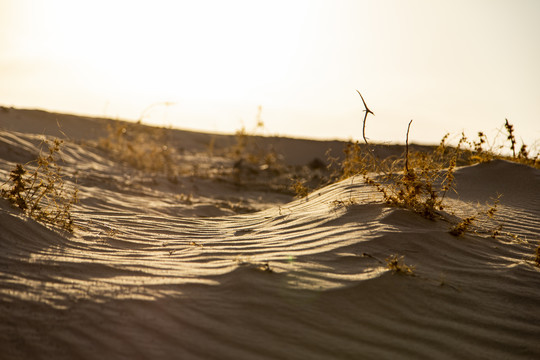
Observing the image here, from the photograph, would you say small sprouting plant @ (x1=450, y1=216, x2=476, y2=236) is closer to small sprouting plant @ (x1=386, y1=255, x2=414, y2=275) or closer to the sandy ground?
the sandy ground

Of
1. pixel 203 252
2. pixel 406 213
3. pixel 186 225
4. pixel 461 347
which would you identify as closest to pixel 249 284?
pixel 203 252

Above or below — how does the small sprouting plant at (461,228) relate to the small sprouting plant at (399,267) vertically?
above

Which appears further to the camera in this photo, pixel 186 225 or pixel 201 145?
pixel 201 145

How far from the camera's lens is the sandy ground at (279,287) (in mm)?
2201

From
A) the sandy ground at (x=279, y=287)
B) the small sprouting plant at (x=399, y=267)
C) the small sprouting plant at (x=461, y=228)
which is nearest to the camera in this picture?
the sandy ground at (x=279, y=287)

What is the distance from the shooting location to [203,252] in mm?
3395

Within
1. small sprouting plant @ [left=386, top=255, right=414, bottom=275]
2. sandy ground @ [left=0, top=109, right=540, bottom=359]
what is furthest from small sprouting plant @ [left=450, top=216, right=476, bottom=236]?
small sprouting plant @ [left=386, top=255, right=414, bottom=275]

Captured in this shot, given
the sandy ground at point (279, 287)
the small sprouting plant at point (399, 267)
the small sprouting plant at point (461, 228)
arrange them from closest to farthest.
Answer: the sandy ground at point (279, 287)
the small sprouting plant at point (399, 267)
the small sprouting plant at point (461, 228)

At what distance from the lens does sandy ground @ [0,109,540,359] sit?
2.20 metres

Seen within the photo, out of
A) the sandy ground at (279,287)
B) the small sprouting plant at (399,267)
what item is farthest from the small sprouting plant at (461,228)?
the small sprouting plant at (399,267)

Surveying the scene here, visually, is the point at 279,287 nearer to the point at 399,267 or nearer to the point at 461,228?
the point at 399,267

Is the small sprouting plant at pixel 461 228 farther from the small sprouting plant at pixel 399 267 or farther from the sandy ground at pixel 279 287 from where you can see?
the small sprouting plant at pixel 399 267

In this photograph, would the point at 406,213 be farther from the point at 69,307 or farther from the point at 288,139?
the point at 288,139

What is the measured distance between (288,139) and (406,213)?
17.0 meters
